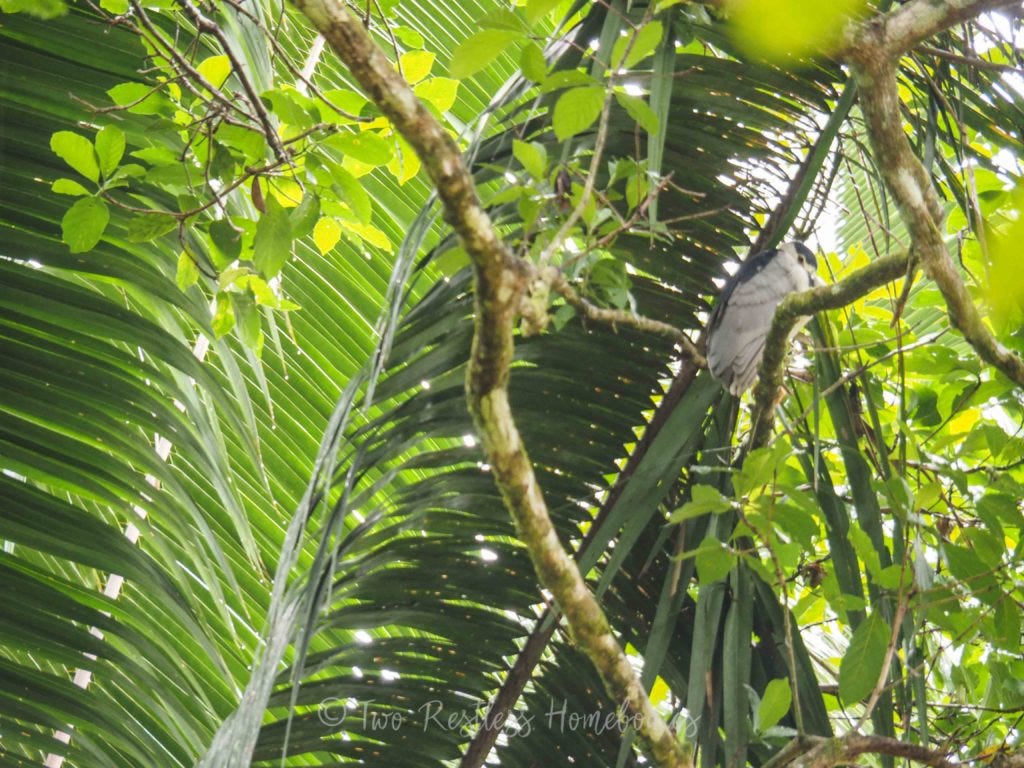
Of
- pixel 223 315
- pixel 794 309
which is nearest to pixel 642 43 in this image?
pixel 794 309

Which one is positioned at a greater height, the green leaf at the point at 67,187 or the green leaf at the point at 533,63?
the green leaf at the point at 67,187

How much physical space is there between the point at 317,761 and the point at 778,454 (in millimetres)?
1278

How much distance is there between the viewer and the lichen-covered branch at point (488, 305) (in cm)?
113

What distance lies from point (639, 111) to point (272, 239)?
29.0 inches

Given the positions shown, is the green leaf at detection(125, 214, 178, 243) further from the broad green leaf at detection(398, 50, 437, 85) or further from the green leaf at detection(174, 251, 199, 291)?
the broad green leaf at detection(398, 50, 437, 85)

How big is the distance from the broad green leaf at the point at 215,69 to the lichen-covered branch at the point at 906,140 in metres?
1.10

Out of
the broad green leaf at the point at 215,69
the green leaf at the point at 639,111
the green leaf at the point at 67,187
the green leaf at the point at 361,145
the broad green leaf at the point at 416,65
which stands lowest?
the green leaf at the point at 639,111

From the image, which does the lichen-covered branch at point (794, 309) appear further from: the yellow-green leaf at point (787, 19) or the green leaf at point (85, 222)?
the green leaf at point (85, 222)

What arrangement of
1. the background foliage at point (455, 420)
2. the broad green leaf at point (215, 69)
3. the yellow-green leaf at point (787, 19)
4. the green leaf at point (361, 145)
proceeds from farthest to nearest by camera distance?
the broad green leaf at point (215, 69) < the green leaf at point (361, 145) < the background foliage at point (455, 420) < the yellow-green leaf at point (787, 19)

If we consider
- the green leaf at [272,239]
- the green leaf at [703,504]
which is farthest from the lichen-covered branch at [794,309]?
the green leaf at [272,239]

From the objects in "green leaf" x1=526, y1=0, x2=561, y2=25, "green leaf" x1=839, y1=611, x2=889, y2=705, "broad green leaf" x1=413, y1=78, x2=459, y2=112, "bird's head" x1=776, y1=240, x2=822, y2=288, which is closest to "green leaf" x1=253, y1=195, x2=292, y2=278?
"broad green leaf" x1=413, y1=78, x2=459, y2=112

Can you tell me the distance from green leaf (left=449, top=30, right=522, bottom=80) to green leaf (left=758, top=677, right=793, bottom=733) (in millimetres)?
975

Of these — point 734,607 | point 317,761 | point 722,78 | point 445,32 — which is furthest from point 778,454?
point 445,32

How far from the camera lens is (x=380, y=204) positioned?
9.29 ft
